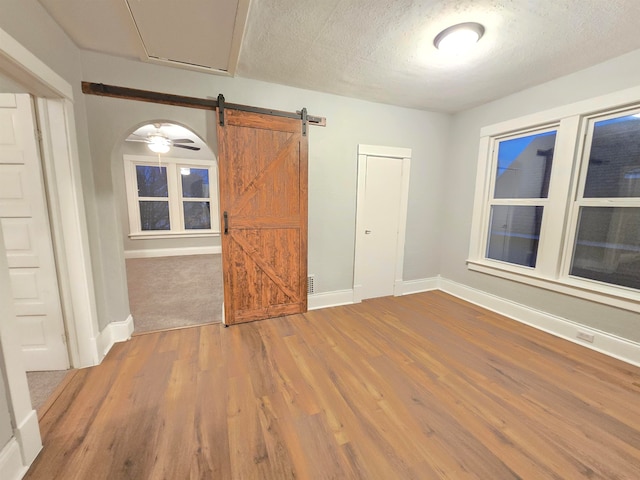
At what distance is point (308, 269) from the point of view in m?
3.18

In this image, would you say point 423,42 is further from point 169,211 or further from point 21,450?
point 169,211

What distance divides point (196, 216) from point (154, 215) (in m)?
0.89

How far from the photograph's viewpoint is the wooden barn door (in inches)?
104

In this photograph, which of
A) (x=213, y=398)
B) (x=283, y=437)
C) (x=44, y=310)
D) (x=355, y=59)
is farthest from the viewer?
(x=355, y=59)

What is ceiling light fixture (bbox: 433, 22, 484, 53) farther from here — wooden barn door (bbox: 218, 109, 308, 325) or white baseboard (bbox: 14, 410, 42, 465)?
white baseboard (bbox: 14, 410, 42, 465)

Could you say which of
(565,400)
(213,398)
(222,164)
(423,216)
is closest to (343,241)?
(423,216)

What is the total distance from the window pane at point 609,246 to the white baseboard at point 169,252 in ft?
19.8

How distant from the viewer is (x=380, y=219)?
3.52 m

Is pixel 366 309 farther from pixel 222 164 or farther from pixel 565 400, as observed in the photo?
pixel 222 164

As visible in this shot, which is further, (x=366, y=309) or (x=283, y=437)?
(x=366, y=309)

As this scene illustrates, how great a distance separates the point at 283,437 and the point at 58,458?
1179 millimetres

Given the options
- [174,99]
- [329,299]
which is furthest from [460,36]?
[329,299]

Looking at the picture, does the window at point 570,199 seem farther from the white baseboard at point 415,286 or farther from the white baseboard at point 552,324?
the white baseboard at point 415,286

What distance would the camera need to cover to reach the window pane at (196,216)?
6.23m
